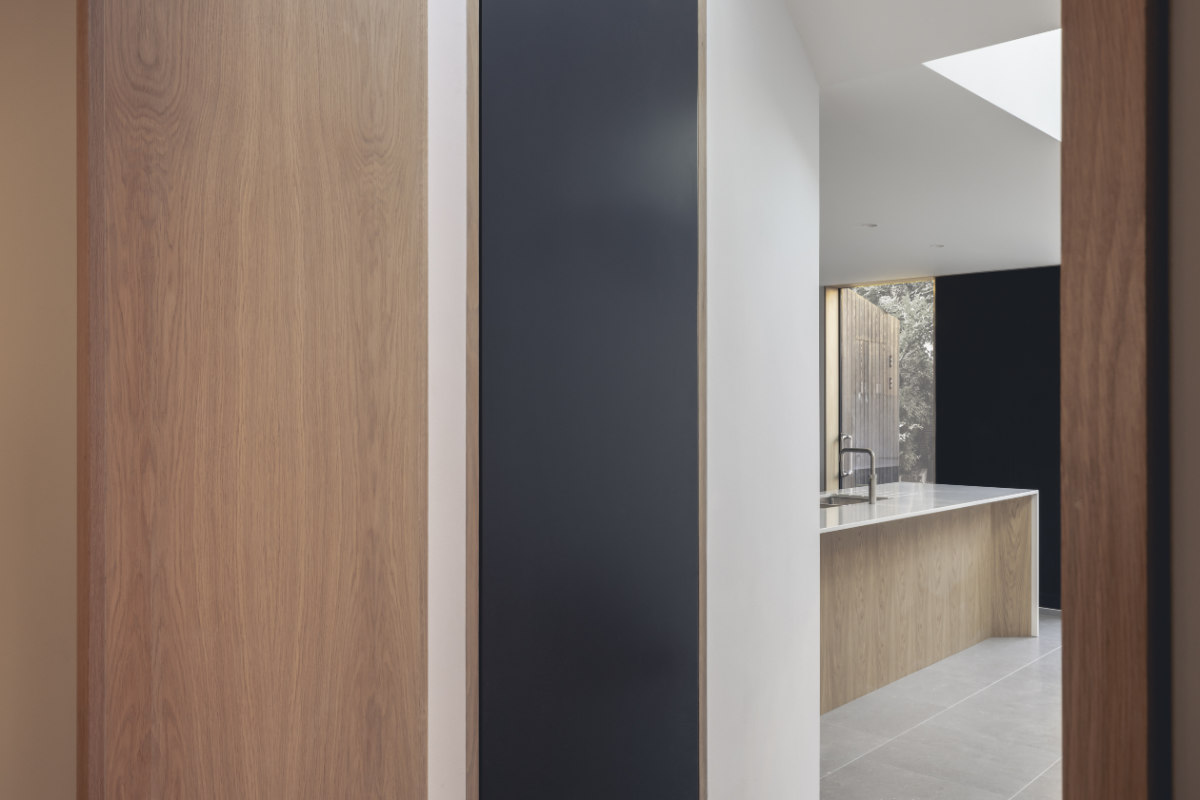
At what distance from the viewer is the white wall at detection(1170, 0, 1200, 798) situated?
1.01 ft

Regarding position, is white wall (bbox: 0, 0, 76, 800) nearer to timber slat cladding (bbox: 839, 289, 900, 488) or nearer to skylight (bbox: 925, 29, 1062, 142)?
skylight (bbox: 925, 29, 1062, 142)

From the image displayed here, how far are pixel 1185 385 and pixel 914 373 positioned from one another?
945cm

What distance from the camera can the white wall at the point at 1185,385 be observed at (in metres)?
0.31

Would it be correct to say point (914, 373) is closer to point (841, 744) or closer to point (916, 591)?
point (916, 591)

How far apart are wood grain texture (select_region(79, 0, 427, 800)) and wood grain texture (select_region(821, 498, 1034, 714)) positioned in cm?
316

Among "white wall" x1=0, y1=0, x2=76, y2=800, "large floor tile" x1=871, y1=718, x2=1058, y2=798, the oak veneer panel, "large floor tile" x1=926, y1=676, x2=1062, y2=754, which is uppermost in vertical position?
"white wall" x1=0, y1=0, x2=76, y2=800

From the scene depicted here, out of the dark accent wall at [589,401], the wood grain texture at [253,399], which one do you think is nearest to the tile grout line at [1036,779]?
the dark accent wall at [589,401]

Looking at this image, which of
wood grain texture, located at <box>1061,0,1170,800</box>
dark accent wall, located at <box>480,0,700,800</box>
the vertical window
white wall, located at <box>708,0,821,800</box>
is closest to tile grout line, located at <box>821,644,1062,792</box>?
white wall, located at <box>708,0,821,800</box>

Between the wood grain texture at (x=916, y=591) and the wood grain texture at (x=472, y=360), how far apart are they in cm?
296

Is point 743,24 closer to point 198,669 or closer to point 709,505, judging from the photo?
point 709,505

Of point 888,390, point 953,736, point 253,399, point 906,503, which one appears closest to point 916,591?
point 906,503

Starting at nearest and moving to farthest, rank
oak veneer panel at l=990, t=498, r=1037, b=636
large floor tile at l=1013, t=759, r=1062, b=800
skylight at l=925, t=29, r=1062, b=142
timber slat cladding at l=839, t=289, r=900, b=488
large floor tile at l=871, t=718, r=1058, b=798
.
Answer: skylight at l=925, t=29, r=1062, b=142
large floor tile at l=1013, t=759, r=1062, b=800
large floor tile at l=871, t=718, r=1058, b=798
oak veneer panel at l=990, t=498, r=1037, b=636
timber slat cladding at l=839, t=289, r=900, b=488

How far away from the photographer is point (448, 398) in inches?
55.7

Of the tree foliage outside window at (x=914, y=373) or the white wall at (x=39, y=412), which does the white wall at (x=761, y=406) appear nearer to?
the white wall at (x=39, y=412)
